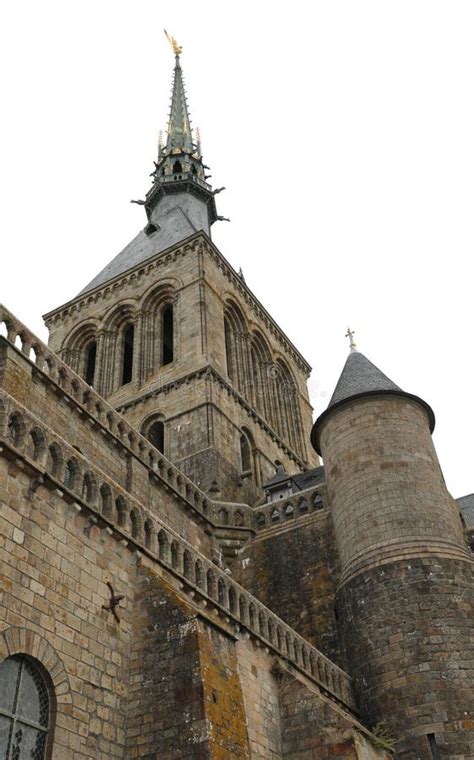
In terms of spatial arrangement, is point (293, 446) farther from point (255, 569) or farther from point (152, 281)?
point (255, 569)

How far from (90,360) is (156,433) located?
6.64 m

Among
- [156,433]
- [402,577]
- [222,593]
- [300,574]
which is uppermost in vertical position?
[156,433]

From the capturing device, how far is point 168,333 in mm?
28859

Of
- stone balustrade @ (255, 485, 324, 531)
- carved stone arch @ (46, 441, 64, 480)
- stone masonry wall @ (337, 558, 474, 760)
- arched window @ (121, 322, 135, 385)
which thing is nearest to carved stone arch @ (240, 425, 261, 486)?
stone balustrade @ (255, 485, 324, 531)

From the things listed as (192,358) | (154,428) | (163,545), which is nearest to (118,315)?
(192,358)

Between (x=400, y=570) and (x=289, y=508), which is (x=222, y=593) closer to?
(x=400, y=570)

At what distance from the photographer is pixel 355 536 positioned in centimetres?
1612

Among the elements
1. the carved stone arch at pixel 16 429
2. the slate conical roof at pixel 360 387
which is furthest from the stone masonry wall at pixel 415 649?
the carved stone arch at pixel 16 429

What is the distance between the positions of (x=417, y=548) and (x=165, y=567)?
5800 millimetres

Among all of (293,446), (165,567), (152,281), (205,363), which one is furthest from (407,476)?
(152,281)

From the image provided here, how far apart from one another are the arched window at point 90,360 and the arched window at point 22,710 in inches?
792

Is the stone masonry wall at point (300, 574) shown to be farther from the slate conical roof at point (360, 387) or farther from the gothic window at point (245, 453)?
the gothic window at point (245, 453)

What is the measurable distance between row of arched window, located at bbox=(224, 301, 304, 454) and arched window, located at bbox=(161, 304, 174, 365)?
201 cm

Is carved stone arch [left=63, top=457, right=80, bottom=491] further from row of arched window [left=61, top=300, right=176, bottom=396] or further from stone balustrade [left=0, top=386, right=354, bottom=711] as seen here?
row of arched window [left=61, top=300, right=176, bottom=396]
